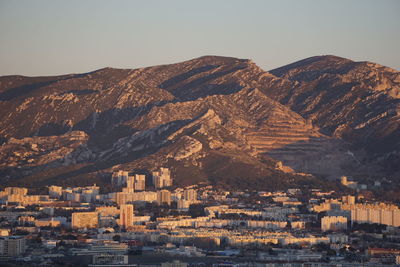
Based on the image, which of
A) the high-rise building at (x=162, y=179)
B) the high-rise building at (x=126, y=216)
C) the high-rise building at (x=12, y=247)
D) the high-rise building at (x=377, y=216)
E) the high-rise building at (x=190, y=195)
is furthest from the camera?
the high-rise building at (x=162, y=179)

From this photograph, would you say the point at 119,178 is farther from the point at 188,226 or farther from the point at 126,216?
the point at 188,226

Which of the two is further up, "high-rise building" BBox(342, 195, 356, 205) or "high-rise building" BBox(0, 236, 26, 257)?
"high-rise building" BBox(342, 195, 356, 205)

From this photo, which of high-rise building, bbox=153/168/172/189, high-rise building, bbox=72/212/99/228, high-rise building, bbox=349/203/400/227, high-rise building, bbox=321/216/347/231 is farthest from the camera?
high-rise building, bbox=153/168/172/189

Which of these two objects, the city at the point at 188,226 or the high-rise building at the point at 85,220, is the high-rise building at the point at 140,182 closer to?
the city at the point at 188,226

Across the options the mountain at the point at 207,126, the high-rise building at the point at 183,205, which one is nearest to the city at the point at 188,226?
the high-rise building at the point at 183,205

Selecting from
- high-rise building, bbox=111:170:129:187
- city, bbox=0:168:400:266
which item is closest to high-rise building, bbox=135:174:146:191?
city, bbox=0:168:400:266

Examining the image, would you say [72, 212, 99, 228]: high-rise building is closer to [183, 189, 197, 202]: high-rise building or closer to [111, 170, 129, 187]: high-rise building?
[183, 189, 197, 202]: high-rise building
